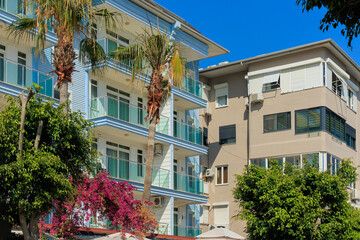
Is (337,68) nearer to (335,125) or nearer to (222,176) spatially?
(335,125)

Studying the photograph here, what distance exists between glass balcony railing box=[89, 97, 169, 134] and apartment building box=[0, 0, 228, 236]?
0.15 ft

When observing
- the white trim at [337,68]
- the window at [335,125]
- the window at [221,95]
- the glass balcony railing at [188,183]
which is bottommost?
the glass balcony railing at [188,183]

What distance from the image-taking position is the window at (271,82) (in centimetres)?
3916

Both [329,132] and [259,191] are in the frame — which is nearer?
[259,191]

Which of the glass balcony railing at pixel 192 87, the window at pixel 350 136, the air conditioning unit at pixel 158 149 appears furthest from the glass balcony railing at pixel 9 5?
the window at pixel 350 136

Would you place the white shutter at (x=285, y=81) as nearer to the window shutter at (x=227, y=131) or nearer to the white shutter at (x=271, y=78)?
the white shutter at (x=271, y=78)

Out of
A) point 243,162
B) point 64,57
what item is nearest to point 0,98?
point 64,57

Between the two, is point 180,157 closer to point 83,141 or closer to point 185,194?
point 185,194

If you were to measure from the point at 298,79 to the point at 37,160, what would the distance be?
25.1m

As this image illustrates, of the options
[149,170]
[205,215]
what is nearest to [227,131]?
[205,215]

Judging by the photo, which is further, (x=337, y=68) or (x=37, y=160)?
(x=337, y=68)

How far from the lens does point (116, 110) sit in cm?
3048

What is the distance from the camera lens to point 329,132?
3719 cm

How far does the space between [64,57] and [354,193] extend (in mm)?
25512
